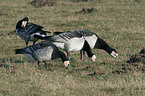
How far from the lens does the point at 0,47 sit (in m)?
11.5

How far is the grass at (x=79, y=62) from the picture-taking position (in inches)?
251

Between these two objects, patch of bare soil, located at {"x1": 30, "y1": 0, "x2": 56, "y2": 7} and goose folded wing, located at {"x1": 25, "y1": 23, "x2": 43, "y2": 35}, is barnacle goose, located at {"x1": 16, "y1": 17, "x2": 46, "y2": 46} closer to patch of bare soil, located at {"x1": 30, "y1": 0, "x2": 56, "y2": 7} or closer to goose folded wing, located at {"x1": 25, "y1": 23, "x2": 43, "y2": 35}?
goose folded wing, located at {"x1": 25, "y1": 23, "x2": 43, "y2": 35}

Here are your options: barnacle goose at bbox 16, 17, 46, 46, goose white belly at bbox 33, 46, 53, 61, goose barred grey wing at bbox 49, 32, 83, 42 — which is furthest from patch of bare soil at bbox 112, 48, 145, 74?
barnacle goose at bbox 16, 17, 46, 46

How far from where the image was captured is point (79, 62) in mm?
9086

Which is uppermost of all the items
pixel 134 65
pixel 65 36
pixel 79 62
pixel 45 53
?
pixel 65 36

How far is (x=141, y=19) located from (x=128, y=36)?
460cm

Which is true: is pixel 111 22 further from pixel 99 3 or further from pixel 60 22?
pixel 99 3

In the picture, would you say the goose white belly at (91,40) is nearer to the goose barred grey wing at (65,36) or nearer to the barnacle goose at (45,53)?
the goose barred grey wing at (65,36)

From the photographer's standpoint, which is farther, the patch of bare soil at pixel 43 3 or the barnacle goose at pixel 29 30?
the patch of bare soil at pixel 43 3

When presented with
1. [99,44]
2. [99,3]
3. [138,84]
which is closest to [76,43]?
[99,44]

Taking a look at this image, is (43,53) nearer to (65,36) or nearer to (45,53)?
(45,53)

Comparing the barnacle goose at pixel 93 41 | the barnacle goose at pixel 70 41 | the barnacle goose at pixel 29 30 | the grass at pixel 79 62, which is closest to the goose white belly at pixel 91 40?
the barnacle goose at pixel 93 41

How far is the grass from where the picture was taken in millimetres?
6375

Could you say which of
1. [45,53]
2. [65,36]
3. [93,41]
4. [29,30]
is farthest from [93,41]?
[29,30]
